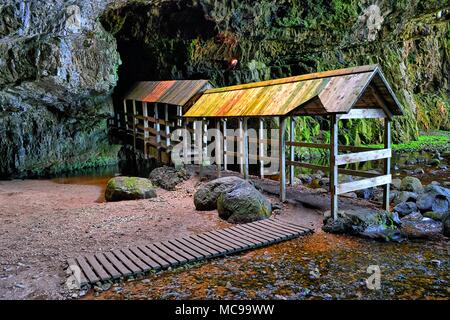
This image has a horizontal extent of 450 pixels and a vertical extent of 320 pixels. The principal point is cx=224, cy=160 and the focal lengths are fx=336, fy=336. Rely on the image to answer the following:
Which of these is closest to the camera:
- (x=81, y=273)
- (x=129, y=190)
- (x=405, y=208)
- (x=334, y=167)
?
(x=81, y=273)

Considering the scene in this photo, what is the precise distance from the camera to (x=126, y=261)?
6254mm

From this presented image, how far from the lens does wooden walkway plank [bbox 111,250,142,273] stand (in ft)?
19.4

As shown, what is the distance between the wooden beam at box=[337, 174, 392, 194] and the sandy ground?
41.6 inches

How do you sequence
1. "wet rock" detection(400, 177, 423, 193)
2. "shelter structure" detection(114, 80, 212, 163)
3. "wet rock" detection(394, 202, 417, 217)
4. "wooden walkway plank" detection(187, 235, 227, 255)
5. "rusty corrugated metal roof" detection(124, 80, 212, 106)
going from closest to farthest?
"wooden walkway plank" detection(187, 235, 227, 255), "wet rock" detection(394, 202, 417, 217), "wet rock" detection(400, 177, 423, 193), "rusty corrugated metal roof" detection(124, 80, 212, 106), "shelter structure" detection(114, 80, 212, 163)

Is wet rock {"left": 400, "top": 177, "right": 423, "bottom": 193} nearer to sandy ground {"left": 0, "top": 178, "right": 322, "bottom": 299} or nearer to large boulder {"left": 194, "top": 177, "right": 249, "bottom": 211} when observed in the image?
sandy ground {"left": 0, "top": 178, "right": 322, "bottom": 299}

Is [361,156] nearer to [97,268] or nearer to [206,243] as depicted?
[206,243]

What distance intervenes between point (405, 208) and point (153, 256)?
713cm

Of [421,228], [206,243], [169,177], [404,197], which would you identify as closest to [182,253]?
[206,243]

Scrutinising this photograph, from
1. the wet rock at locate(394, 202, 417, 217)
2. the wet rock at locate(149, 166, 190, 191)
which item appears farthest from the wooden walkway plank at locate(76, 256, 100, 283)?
the wet rock at locate(394, 202, 417, 217)

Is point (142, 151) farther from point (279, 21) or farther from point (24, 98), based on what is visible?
point (279, 21)

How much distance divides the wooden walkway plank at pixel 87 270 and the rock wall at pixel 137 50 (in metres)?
10.5

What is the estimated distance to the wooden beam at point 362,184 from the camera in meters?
8.30

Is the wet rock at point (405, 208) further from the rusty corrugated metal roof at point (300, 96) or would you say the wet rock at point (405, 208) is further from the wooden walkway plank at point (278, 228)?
the wooden walkway plank at point (278, 228)

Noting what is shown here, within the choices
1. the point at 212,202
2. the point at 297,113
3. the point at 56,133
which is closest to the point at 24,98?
the point at 56,133
